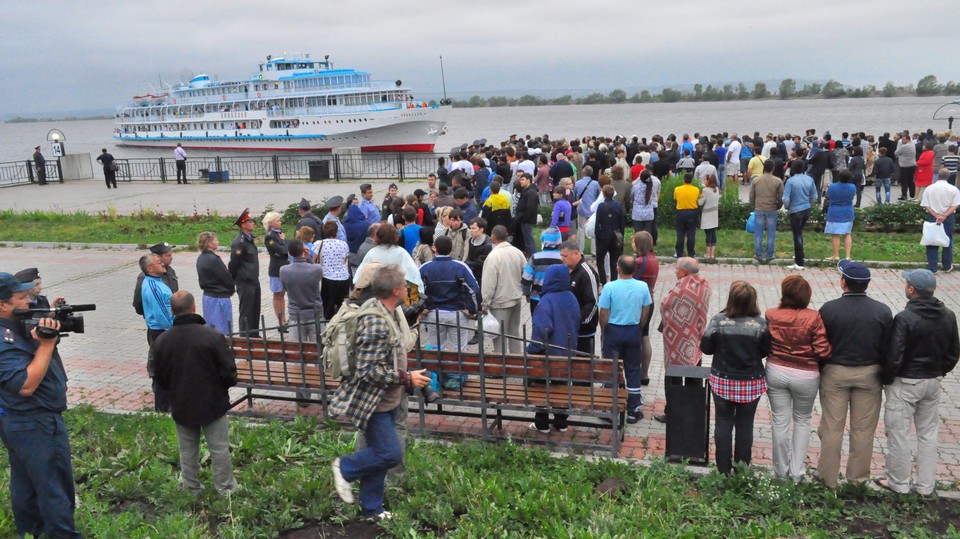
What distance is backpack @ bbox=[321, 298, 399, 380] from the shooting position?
174 inches

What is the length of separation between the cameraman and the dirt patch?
1377 mm

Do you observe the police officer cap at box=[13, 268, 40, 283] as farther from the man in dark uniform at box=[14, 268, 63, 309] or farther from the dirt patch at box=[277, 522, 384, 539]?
the dirt patch at box=[277, 522, 384, 539]

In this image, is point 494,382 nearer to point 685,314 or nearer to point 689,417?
point 689,417

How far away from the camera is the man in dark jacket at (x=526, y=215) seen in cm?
1190

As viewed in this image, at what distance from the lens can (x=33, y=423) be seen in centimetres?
Answer: 437

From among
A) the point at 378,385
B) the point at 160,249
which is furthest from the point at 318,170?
the point at 378,385

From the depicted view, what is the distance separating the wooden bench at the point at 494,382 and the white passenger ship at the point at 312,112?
48972 mm

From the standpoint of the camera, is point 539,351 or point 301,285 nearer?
point 539,351

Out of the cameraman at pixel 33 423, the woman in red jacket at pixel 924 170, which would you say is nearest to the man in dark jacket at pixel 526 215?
the cameraman at pixel 33 423

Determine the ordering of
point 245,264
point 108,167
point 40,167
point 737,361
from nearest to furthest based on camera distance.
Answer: point 737,361, point 245,264, point 108,167, point 40,167

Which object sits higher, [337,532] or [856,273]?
[856,273]

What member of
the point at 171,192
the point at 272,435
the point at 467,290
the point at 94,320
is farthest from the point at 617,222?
the point at 171,192

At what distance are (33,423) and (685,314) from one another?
16.3 feet

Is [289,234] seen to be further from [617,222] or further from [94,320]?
[617,222]
